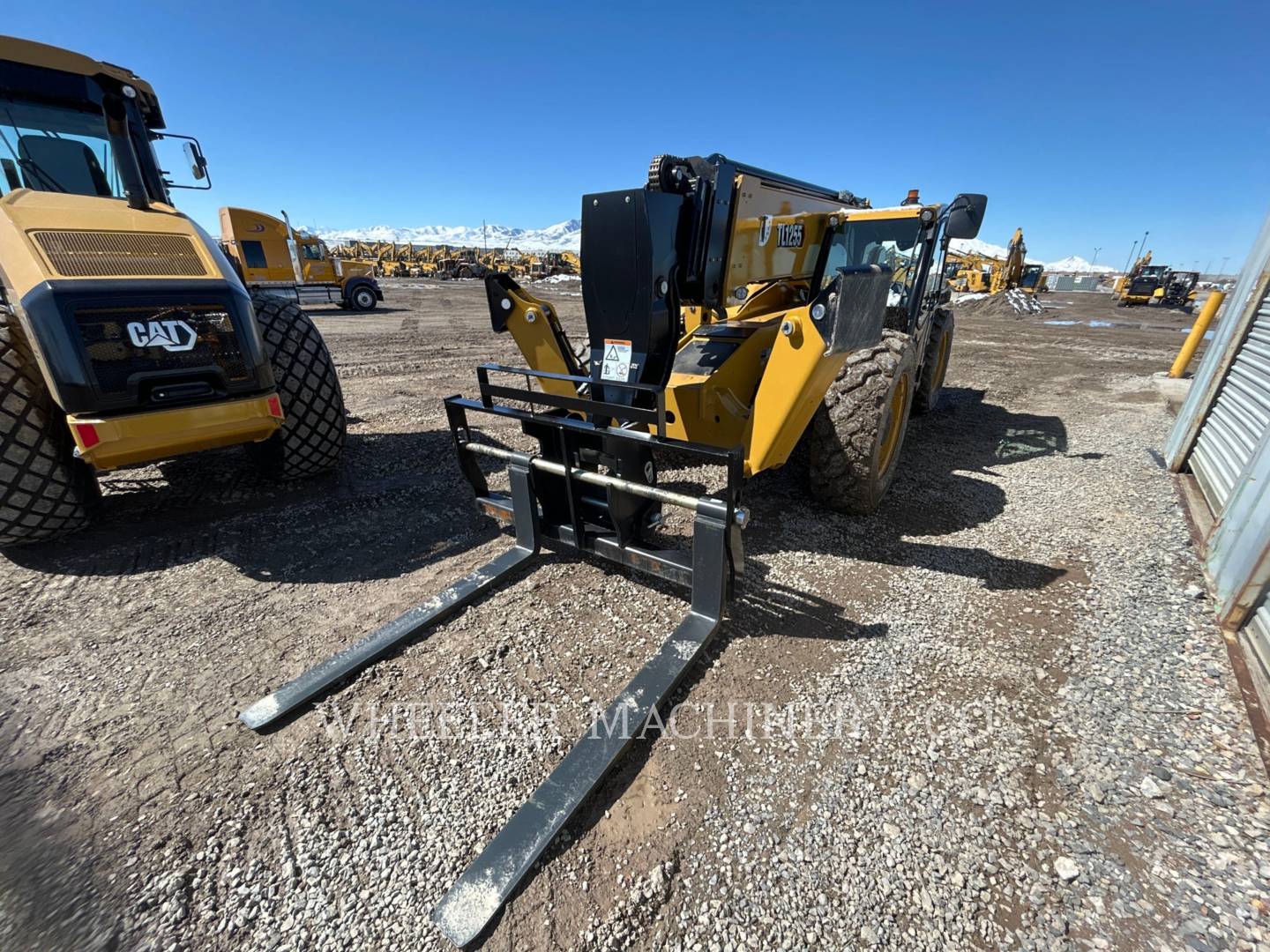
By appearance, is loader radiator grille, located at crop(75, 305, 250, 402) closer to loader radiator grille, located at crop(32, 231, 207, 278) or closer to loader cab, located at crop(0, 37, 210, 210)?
loader radiator grille, located at crop(32, 231, 207, 278)


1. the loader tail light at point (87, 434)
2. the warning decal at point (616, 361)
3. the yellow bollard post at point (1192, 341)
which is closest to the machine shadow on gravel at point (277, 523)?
the loader tail light at point (87, 434)

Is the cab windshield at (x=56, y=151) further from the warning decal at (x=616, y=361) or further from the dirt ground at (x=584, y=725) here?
the warning decal at (x=616, y=361)

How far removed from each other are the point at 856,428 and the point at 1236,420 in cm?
309

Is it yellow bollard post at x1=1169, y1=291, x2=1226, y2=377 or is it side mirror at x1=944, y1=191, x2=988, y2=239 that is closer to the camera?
side mirror at x1=944, y1=191, x2=988, y2=239

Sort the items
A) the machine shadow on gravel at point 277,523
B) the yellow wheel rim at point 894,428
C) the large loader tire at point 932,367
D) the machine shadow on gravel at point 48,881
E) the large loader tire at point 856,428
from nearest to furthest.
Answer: the machine shadow on gravel at point 48,881
the machine shadow on gravel at point 277,523
the large loader tire at point 856,428
the yellow wheel rim at point 894,428
the large loader tire at point 932,367

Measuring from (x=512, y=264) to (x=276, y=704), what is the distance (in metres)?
44.9

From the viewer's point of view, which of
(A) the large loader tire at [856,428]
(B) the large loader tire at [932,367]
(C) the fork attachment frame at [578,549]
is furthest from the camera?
(B) the large loader tire at [932,367]

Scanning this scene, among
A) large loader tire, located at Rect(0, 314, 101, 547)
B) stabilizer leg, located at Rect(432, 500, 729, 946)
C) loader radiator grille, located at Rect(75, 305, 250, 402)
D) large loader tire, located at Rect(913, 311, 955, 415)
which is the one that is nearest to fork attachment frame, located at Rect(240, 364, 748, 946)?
stabilizer leg, located at Rect(432, 500, 729, 946)

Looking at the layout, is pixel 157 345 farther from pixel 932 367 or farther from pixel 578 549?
pixel 932 367

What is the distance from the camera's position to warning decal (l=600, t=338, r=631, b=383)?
124 inches

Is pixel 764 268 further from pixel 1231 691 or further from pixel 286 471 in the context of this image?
pixel 286 471

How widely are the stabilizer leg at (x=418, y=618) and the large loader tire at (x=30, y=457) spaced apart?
228 cm

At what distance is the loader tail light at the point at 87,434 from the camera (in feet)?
9.47

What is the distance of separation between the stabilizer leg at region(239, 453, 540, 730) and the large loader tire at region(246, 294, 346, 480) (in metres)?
2.14
